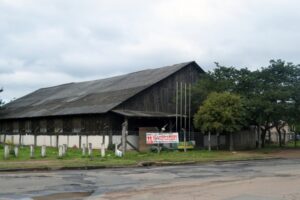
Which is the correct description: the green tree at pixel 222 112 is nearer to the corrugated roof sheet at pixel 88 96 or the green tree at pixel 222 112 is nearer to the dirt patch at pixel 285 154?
the dirt patch at pixel 285 154

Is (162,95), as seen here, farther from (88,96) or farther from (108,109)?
(88,96)

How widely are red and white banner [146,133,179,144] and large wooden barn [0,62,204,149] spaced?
8.58 ft

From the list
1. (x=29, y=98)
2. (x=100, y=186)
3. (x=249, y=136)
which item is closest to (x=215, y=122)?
(x=249, y=136)

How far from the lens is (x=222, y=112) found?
128ft

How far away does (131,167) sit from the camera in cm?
2545

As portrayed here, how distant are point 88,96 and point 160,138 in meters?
14.6

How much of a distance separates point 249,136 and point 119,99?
1514 cm

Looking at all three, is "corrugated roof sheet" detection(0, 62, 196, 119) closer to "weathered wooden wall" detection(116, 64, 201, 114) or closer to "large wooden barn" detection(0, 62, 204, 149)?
"large wooden barn" detection(0, 62, 204, 149)

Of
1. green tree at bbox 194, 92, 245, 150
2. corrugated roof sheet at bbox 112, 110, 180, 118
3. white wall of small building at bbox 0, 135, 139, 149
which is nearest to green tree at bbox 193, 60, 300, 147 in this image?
green tree at bbox 194, 92, 245, 150

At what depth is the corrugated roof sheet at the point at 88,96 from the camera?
4266 cm

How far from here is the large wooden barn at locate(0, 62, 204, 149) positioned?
133ft

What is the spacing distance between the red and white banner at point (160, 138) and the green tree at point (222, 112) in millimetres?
4384

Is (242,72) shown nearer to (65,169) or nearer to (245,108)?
(245,108)

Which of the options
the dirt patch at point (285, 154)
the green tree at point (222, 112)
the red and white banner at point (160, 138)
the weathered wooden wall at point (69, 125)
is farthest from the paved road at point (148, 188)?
the weathered wooden wall at point (69, 125)
